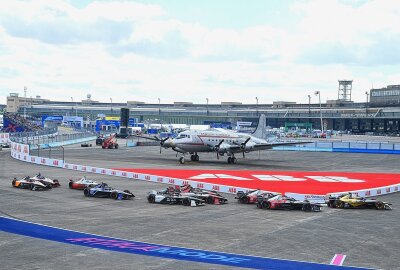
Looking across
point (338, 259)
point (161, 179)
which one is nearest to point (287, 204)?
point (338, 259)

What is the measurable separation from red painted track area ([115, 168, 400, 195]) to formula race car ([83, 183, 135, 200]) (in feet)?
41.9

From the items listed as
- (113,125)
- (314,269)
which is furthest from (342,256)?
(113,125)

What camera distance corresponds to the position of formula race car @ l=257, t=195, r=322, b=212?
1512 inches

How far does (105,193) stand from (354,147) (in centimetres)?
7796

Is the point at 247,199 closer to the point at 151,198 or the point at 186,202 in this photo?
the point at 186,202

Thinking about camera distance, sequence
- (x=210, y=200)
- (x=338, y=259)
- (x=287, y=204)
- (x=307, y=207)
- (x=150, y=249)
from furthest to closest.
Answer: (x=210, y=200)
(x=287, y=204)
(x=307, y=207)
(x=150, y=249)
(x=338, y=259)

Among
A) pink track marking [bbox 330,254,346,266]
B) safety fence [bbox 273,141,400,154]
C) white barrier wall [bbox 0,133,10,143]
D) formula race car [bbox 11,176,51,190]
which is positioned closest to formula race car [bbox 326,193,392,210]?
pink track marking [bbox 330,254,346,266]

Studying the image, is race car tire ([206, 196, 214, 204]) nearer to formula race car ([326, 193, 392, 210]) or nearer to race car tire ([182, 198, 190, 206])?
race car tire ([182, 198, 190, 206])

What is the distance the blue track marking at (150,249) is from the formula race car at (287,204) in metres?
14.5

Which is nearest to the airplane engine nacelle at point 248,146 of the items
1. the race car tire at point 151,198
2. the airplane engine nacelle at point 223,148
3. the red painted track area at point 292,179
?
the airplane engine nacelle at point 223,148

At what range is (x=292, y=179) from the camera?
2297 inches

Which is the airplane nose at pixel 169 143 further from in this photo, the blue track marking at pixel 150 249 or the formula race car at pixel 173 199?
the blue track marking at pixel 150 249

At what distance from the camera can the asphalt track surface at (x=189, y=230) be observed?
76.3ft

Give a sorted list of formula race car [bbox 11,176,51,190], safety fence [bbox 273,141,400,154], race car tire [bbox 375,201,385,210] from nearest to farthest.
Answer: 1. race car tire [bbox 375,201,385,210]
2. formula race car [bbox 11,176,51,190]
3. safety fence [bbox 273,141,400,154]
